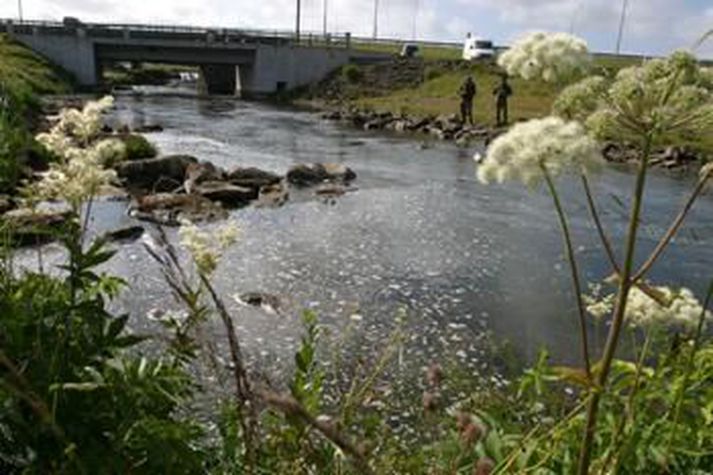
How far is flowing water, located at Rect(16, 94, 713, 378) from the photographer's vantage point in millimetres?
12109

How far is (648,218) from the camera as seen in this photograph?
2091 cm

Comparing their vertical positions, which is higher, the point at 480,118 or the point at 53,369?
the point at 53,369

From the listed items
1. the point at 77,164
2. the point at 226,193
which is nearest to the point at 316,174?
the point at 226,193

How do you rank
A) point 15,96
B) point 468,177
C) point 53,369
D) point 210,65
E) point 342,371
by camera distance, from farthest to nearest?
point 210,65 < point 468,177 < point 15,96 < point 342,371 < point 53,369

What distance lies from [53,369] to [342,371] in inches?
277

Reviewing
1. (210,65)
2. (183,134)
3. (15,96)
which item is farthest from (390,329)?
(210,65)

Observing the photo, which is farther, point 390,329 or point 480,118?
point 480,118

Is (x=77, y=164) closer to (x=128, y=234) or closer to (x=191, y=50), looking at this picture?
(x=128, y=234)

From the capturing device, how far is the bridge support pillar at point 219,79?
81312 millimetres

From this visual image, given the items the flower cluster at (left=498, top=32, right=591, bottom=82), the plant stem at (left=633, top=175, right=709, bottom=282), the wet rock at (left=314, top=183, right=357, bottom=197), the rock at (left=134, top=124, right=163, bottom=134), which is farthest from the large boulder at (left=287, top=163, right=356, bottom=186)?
the plant stem at (left=633, top=175, right=709, bottom=282)

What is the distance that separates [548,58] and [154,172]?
2218 centimetres

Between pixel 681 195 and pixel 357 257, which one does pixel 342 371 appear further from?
pixel 681 195

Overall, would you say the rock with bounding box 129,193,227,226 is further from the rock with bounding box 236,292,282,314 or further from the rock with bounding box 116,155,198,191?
the rock with bounding box 236,292,282,314

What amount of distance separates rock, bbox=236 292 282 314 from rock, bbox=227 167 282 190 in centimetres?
1028
